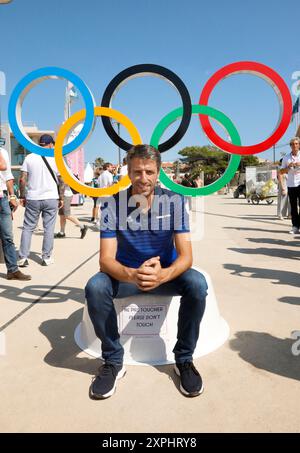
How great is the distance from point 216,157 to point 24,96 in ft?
197

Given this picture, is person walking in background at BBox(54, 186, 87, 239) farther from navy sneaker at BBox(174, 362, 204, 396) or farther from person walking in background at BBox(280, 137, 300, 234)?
navy sneaker at BBox(174, 362, 204, 396)

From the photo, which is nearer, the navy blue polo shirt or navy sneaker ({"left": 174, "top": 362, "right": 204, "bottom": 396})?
navy sneaker ({"left": 174, "top": 362, "right": 204, "bottom": 396})

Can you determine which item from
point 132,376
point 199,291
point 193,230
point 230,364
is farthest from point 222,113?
point 193,230

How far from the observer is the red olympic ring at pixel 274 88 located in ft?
9.92

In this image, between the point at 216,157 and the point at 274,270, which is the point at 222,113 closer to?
the point at 274,270

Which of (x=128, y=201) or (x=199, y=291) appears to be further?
(x=128, y=201)

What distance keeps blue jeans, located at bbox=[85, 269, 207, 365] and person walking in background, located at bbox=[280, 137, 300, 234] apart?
172 inches

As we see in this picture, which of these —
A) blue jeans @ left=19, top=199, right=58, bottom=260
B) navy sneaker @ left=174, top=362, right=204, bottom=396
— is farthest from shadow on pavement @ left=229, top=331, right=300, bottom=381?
blue jeans @ left=19, top=199, right=58, bottom=260

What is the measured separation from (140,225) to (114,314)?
58 cm

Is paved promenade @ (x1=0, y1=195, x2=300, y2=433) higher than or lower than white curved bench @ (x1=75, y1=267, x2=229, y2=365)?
lower

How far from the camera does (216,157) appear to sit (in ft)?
200

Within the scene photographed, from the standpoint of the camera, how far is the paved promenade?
5.71ft

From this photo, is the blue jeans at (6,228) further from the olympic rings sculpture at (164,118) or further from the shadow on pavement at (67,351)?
the shadow on pavement at (67,351)

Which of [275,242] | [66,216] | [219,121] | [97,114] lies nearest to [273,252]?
[275,242]
